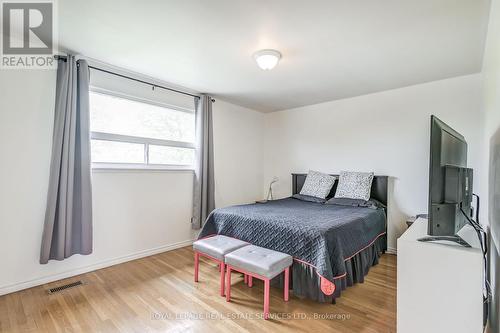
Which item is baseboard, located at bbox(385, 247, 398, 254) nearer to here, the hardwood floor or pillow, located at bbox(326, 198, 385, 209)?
pillow, located at bbox(326, 198, 385, 209)

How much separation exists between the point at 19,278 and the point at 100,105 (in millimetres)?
1883

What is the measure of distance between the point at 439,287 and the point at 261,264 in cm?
111

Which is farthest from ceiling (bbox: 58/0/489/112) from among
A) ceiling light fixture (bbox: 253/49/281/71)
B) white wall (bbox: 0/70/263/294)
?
white wall (bbox: 0/70/263/294)

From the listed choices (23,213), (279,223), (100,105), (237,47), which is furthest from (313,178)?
(23,213)

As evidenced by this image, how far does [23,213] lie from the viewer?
2264mm

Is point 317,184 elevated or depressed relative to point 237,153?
depressed

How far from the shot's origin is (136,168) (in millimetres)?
3059

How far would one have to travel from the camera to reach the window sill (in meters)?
2.75

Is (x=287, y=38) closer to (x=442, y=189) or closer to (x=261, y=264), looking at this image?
(x=442, y=189)

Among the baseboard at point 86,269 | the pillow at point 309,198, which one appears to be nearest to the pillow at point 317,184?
the pillow at point 309,198

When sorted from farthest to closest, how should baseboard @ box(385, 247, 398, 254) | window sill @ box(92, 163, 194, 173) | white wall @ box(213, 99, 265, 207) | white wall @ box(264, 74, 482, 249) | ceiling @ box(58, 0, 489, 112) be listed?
white wall @ box(213, 99, 265, 207) → baseboard @ box(385, 247, 398, 254) → white wall @ box(264, 74, 482, 249) → window sill @ box(92, 163, 194, 173) → ceiling @ box(58, 0, 489, 112)

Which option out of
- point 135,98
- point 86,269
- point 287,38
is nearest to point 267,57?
point 287,38

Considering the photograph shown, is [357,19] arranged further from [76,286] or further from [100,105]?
[76,286]

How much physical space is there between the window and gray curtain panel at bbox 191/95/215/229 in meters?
0.17
